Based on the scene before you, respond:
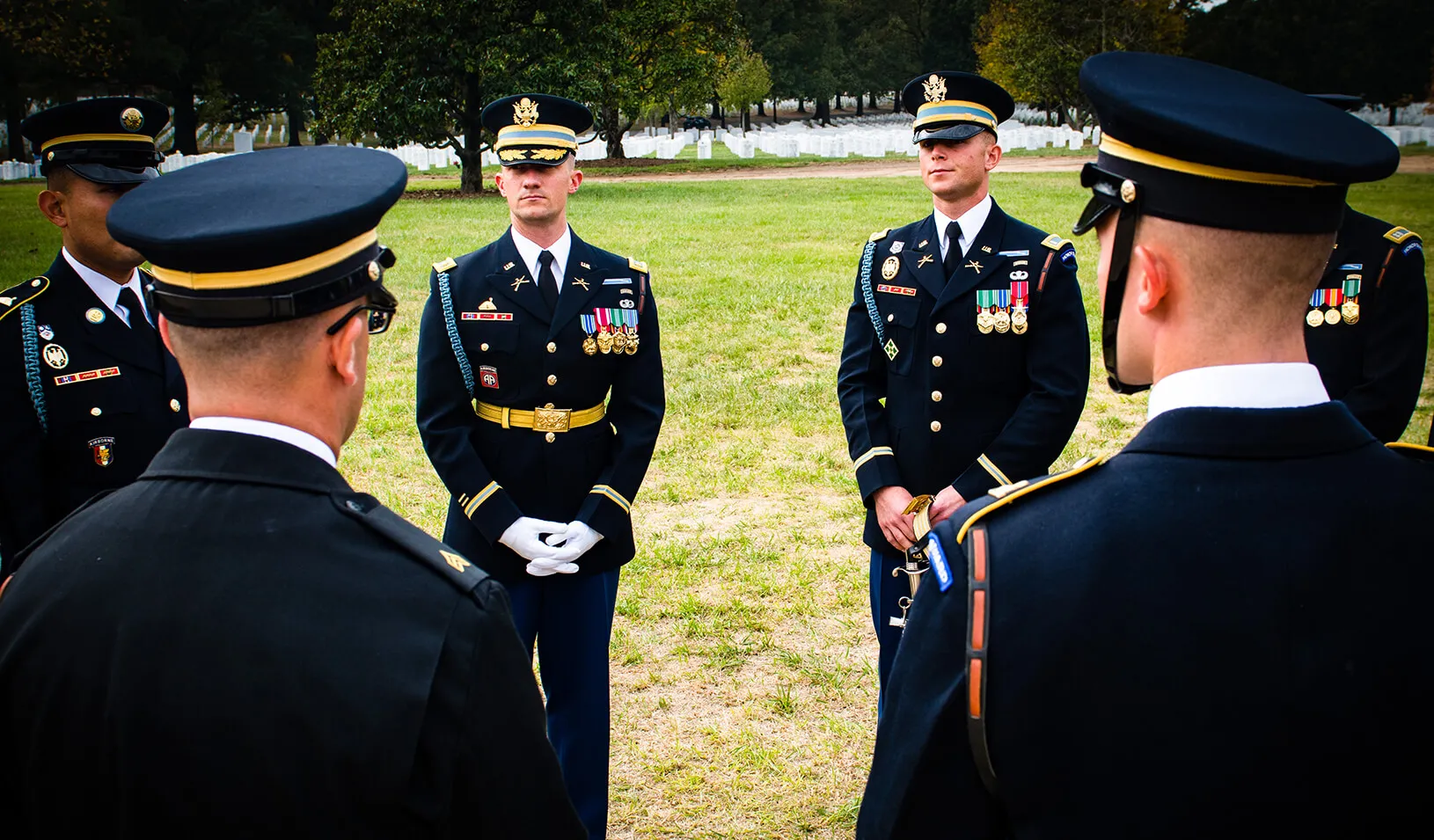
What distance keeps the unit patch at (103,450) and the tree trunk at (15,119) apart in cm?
3363

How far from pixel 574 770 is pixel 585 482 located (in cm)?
98

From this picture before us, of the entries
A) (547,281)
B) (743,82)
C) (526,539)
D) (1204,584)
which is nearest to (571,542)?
(526,539)

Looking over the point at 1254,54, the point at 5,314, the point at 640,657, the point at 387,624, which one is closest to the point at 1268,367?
the point at 387,624

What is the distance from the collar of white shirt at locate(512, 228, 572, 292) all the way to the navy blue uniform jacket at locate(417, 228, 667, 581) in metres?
0.03

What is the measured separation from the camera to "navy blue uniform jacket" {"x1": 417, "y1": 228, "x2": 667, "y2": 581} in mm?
3727

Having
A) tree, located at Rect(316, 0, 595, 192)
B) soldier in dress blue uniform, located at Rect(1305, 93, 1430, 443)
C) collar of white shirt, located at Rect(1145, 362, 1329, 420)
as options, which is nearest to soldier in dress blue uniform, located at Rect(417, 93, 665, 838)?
collar of white shirt, located at Rect(1145, 362, 1329, 420)

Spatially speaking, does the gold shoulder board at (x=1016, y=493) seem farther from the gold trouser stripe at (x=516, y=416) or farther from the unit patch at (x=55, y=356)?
the unit patch at (x=55, y=356)

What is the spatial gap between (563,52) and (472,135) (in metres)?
3.23

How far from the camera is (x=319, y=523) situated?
5.46 ft

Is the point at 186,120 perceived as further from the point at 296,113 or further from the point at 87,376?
the point at 87,376

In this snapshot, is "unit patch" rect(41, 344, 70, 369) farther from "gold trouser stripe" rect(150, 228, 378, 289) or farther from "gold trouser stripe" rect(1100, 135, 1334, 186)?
"gold trouser stripe" rect(1100, 135, 1334, 186)

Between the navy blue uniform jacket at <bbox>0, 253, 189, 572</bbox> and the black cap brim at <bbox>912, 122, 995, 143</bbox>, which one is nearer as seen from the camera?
the navy blue uniform jacket at <bbox>0, 253, 189, 572</bbox>

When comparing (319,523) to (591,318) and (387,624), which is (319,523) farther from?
(591,318)

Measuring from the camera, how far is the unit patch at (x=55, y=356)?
331cm
